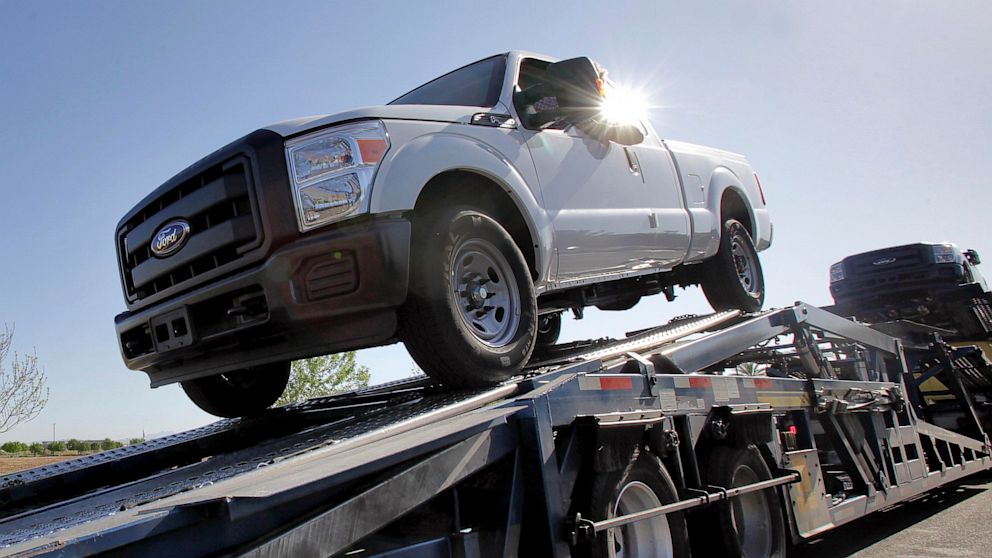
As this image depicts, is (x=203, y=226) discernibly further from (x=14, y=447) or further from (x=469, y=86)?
(x=14, y=447)

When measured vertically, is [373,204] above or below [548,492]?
above

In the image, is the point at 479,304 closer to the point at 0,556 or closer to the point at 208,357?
the point at 208,357

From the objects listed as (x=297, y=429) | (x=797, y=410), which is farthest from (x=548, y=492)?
(x=797, y=410)

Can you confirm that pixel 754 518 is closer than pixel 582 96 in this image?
Yes

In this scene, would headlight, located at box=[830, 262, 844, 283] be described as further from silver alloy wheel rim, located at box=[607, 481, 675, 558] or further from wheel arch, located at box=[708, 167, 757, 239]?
silver alloy wheel rim, located at box=[607, 481, 675, 558]

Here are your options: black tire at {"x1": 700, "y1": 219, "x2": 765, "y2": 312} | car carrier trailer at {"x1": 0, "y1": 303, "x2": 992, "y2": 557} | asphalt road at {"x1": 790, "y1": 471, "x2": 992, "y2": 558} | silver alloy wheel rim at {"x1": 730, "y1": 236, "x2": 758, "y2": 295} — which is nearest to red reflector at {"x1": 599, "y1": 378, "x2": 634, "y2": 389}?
car carrier trailer at {"x1": 0, "y1": 303, "x2": 992, "y2": 557}

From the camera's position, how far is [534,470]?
10.3ft

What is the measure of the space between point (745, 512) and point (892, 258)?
5.75 metres

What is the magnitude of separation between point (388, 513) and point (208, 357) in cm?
166

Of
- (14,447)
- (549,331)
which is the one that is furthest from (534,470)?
(14,447)

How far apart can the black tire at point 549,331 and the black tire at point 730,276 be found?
4.12 ft

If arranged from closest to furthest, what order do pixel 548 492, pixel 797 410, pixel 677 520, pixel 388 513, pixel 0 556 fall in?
pixel 0 556
pixel 388 513
pixel 548 492
pixel 677 520
pixel 797 410

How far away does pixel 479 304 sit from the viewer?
3.73 metres

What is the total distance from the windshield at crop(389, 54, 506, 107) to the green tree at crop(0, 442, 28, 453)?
37.4 metres
